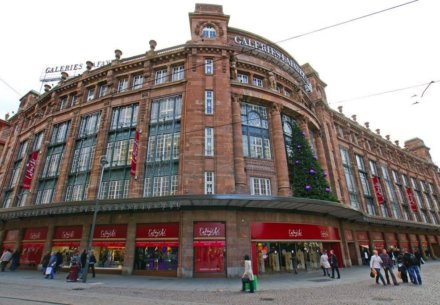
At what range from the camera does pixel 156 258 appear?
18031mm

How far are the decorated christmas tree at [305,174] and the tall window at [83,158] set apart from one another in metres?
20.0

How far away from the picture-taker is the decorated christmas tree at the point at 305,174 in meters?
22.0

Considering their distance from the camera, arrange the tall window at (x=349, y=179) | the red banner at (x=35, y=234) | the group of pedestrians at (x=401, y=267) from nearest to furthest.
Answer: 1. the group of pedestrians at (x=401, y=267)
2. the red banner at (x=35, y=234)
3. the tall window at (x=349, y=179)

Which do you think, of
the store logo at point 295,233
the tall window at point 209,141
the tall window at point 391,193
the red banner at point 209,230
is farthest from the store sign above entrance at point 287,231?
the tall window at point 391,193

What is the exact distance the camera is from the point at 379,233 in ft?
108

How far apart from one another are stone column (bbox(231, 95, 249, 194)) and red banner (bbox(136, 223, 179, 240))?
582 cm

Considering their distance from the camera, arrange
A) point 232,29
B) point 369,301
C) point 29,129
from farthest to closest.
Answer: point 29,129, point 232,29, point 369,301

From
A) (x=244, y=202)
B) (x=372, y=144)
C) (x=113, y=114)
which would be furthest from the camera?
(x=372, y=144)

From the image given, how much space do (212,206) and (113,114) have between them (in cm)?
1522

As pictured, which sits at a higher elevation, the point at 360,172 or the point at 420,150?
the point at 420,150

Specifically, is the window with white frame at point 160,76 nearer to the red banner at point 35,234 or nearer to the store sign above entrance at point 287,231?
the store sign above entrance at point 287,231

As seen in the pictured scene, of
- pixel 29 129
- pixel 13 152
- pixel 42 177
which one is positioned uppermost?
pixel 29 129

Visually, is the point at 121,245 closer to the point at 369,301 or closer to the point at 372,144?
the point at 369,301

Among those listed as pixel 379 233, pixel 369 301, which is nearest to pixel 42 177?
pixel 369 301
